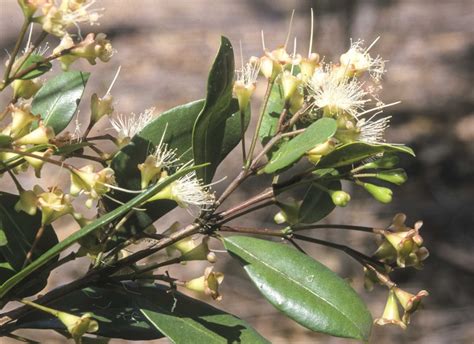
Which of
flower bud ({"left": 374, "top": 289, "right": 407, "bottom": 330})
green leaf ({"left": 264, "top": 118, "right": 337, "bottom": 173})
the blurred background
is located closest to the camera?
green leaf ({"left": 264, "top": 118, "right": 337, "bottom": 173})

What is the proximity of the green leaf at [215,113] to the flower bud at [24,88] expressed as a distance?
0.15 m

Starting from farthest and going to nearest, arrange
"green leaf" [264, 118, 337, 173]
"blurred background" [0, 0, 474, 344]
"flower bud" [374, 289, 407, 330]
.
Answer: "blurred background" [0, 0, 474, 344] → "flower bud" [374, 289, 407, 330] → "green leaf" [264, 118, 337, 173]

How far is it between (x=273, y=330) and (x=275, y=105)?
2.52m

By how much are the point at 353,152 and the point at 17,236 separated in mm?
278

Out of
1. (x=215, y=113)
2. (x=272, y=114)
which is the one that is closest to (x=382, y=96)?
(x=272, y=114)

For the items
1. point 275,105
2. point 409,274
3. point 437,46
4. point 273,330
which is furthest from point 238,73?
point 437,46

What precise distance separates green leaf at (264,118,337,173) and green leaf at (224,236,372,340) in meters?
0.08

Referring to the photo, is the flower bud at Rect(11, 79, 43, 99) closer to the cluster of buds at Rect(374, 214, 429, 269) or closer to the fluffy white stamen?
the fluffy white stamen

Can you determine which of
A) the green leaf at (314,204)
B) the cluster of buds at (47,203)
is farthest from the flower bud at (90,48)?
the green leaf at (314,204)

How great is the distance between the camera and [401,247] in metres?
0.73

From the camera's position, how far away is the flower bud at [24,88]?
76 centimetres

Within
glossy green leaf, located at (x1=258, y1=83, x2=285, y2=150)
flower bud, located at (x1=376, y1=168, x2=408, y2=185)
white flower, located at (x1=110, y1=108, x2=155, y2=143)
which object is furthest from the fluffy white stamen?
flower bud, located at (x1=376, y1=168, x2=408, y2=185)

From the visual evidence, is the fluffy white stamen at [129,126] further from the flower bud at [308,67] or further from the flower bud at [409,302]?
the flower bud at [409,302]

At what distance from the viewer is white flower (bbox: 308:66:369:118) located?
741 mm
